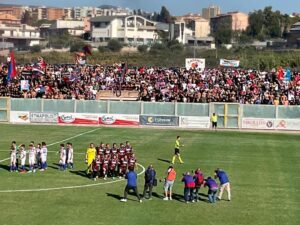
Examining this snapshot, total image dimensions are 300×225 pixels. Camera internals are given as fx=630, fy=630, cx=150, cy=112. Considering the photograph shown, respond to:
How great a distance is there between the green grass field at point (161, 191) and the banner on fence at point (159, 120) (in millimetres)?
8012

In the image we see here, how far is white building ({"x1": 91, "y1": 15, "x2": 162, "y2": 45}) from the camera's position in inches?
6575

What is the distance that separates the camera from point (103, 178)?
31297mm

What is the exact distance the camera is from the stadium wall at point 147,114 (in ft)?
180

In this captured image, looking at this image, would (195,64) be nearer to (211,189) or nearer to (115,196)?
(115,196)

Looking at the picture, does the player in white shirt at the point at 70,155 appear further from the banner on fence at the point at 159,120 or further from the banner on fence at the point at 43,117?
the banner on fence at the point at 43,117

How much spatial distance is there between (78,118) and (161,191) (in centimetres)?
2962

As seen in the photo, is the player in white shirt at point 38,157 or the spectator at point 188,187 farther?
the player in white shirt at point 38,157

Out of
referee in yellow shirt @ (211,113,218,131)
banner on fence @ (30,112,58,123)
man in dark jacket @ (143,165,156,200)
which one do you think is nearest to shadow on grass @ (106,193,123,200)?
man in dark jacket @ (143,165,156,200)

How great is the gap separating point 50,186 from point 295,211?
1129cm

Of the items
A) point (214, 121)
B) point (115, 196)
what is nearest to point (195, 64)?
point (214, 121)

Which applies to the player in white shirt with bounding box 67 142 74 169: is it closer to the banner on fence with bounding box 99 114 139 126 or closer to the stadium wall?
the stadium wall

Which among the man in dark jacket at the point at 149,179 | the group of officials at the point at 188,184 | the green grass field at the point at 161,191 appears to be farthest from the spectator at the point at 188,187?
the man in dark jacket at the point at 149,179

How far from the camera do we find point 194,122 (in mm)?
56062

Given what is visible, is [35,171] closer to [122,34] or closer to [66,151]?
[66,151]
